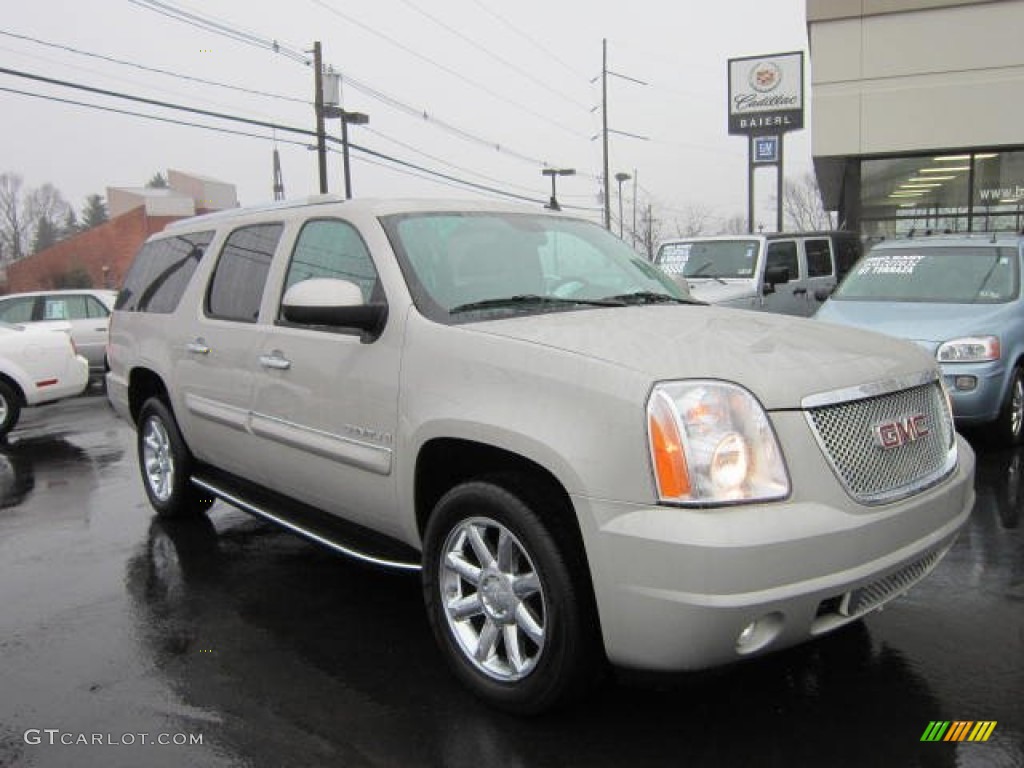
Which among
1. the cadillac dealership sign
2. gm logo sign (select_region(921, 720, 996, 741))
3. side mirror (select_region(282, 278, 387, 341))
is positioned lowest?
gm logo sign (select_region(921, 720, 996, 741))

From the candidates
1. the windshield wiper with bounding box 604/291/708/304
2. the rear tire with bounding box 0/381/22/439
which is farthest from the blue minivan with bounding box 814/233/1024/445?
the rear tire with bounding box 0/381/22/439

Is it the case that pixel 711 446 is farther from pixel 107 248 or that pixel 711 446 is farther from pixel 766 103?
pixel 107 248

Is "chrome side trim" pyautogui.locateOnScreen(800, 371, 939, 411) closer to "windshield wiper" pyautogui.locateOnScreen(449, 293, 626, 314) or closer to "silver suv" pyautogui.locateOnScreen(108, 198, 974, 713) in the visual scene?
"silver suv" pyautogui.locateOnScreen(108, 198, 974, 713)

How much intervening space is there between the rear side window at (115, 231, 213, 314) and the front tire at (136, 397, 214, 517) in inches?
26.0

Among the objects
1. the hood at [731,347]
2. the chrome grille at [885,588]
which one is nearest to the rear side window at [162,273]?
the hood at [731,347]

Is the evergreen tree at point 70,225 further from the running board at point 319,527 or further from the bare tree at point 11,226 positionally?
the running board at point 319,527

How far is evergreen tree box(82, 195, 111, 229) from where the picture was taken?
336 ft

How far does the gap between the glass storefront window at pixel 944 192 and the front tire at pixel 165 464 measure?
16.6 meters

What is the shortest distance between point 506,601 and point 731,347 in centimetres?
117

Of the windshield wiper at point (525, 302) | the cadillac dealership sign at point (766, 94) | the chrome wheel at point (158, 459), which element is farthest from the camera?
the cadillac dealership sign at point (766, 94)

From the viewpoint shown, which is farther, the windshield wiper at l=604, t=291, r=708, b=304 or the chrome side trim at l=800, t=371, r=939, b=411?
the windshield wiper at l=604, t=291, r=708, b=304

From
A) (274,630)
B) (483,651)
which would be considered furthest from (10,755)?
(483,651)
